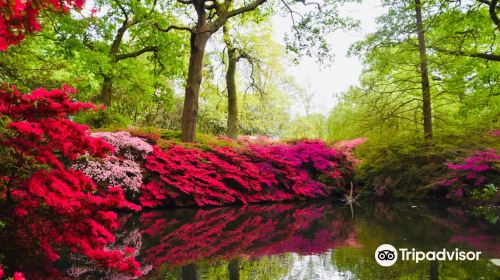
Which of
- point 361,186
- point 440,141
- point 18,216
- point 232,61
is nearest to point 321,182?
point 361,186

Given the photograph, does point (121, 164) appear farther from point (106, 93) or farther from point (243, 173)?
point (106, 93)

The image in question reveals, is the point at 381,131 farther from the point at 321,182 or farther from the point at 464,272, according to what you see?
the point at 464,272

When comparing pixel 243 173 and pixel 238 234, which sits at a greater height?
pixel 243 173

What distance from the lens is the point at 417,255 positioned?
4527 mm

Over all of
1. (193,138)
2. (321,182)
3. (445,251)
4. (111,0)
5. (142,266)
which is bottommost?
(142,266)

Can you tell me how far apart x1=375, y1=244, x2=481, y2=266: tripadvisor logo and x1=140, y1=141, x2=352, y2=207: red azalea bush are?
573 centimetres

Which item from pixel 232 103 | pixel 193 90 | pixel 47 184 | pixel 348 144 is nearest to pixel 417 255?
pixel 47 184

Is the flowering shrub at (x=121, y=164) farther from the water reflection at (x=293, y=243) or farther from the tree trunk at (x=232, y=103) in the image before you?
the tree trunk at (x=232, y=103)

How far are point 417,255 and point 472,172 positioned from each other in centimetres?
704

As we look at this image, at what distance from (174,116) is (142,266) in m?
19.7

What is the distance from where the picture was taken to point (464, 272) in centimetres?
380

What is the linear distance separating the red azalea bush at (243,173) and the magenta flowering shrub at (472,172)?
352 cm

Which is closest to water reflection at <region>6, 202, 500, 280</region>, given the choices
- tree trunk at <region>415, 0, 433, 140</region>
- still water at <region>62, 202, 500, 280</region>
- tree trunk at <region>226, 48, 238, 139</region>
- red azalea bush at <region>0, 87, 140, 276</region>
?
still water at <region>62, 202, 500, 280</region>

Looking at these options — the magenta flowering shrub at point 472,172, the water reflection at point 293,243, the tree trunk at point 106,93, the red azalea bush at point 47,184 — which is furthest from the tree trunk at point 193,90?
the red azalea bush at point 47,184
